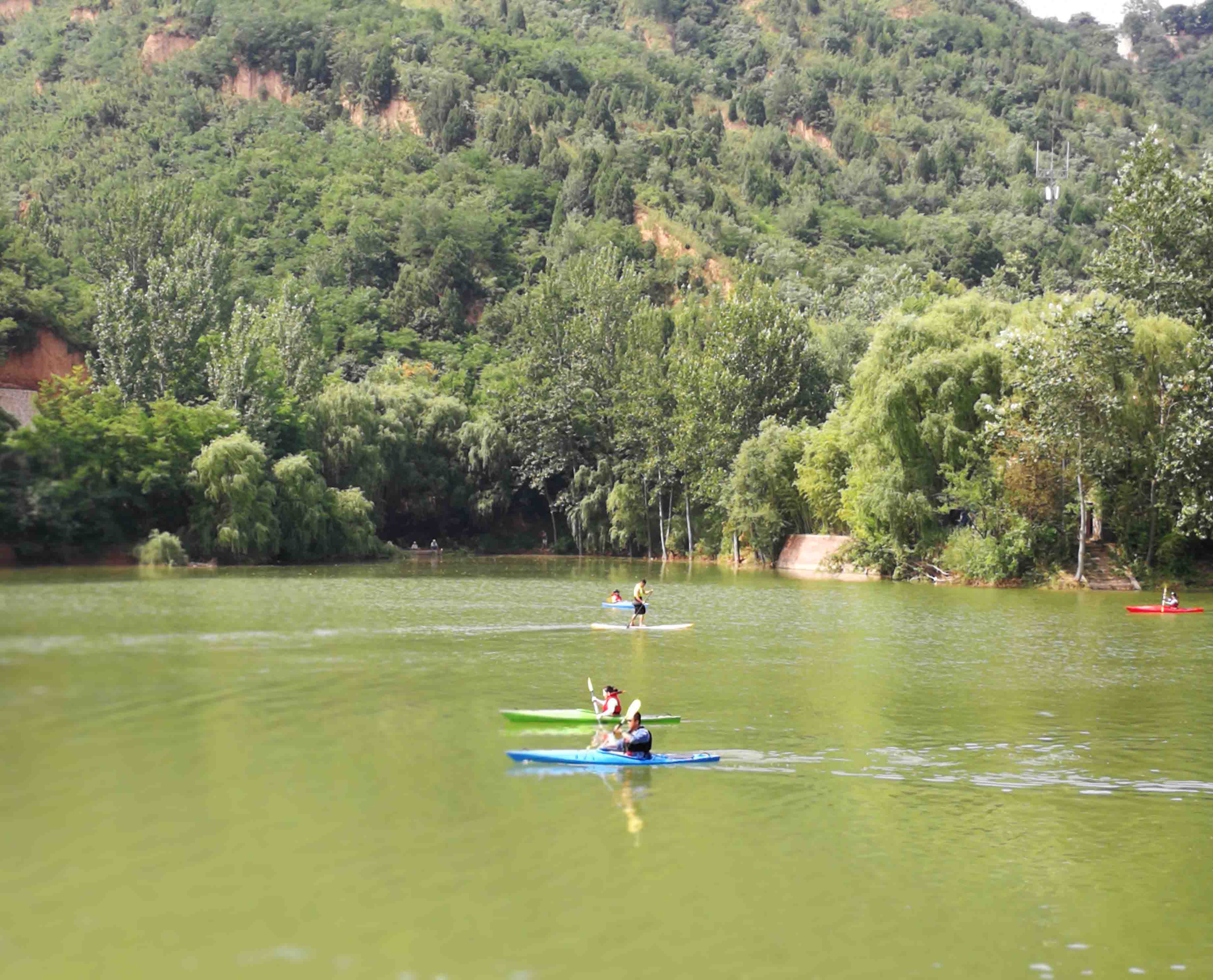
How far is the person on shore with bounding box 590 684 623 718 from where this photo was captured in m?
23.7

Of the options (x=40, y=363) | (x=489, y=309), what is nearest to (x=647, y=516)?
(x=489, y=309)

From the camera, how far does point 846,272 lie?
129 metres

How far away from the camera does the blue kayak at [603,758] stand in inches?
816

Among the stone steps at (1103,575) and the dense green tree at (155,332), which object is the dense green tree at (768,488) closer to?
the stone steps at (1103,575)

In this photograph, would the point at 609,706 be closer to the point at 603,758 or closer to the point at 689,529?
the point at 603,758

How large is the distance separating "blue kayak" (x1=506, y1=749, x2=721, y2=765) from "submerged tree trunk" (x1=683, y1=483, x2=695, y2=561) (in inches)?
2658

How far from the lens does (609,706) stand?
2384 cm

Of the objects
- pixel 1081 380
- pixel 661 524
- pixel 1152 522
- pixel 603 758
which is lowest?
pixel 603 758

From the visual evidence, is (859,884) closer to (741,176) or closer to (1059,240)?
(1059,240)

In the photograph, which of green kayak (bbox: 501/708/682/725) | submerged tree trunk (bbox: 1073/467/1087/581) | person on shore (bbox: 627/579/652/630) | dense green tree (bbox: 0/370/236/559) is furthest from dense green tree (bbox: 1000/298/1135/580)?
dense green tree (bbox: 0/370/236/559)

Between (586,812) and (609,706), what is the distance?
5.71 metres

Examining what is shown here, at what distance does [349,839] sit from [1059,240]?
148 m

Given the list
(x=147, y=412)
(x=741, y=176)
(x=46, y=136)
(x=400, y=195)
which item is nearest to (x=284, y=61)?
(x=46, y=136)

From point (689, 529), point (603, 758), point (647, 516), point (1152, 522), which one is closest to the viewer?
point (603, 758)
